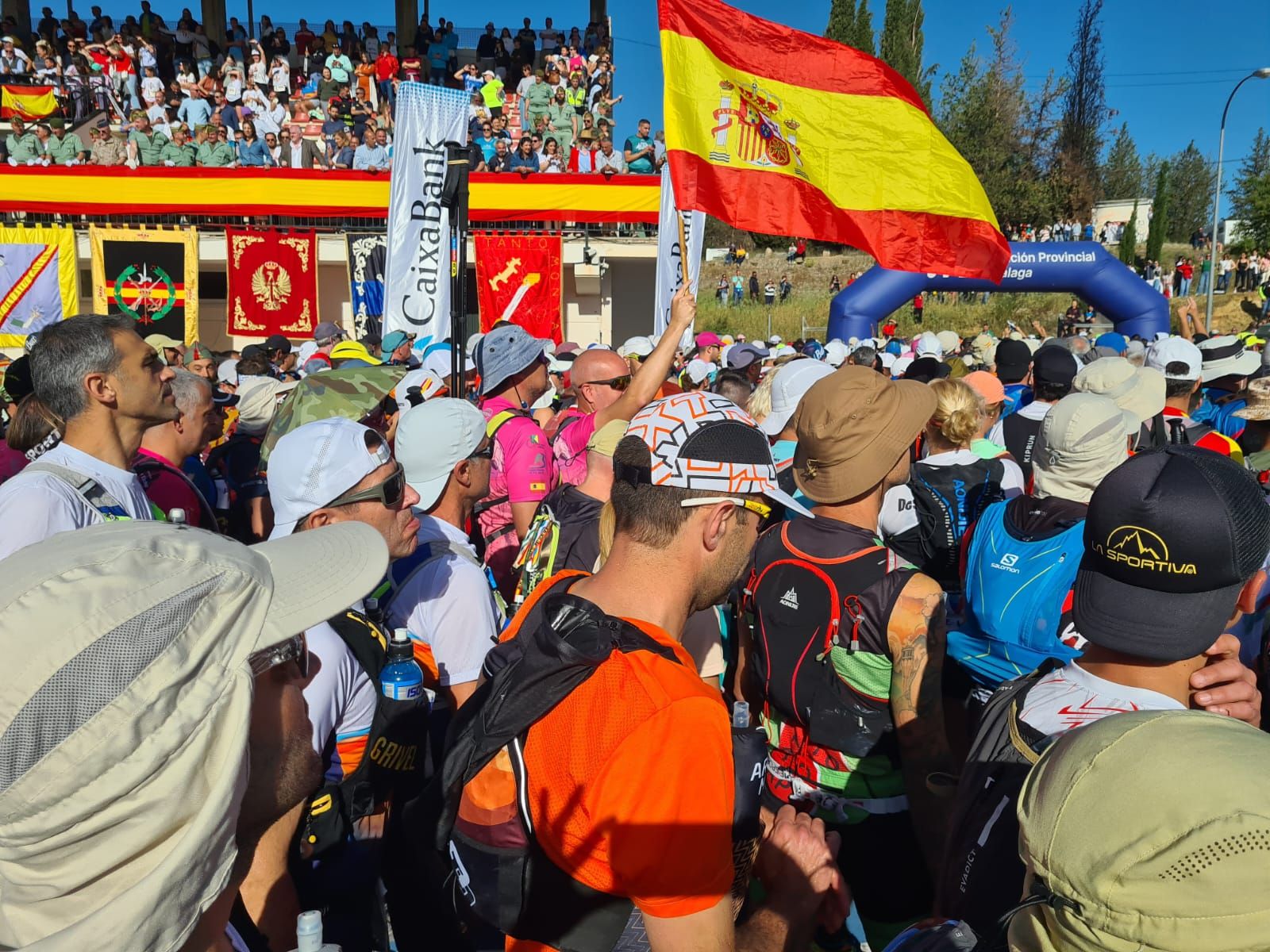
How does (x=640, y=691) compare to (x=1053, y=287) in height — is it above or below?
below

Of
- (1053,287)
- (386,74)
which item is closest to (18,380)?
(1053,287)

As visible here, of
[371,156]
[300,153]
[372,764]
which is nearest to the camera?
[372,764]

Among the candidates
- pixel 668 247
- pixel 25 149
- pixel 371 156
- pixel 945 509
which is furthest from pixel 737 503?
pixel 25 149

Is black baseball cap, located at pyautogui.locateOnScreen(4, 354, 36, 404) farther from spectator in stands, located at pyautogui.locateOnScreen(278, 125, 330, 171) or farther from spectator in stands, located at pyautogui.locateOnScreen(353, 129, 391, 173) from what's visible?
spectator in stands, located at pyautogui.locateOnScreen(278, 125, 330, 171)

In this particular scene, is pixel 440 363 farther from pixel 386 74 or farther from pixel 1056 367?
pixel 386 74

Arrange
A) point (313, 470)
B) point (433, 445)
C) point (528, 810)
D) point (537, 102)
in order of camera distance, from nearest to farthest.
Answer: point (528, 810) < point (313, 470) < point (433, 445) < point (537, 102)

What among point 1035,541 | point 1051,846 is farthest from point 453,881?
point 1035,541

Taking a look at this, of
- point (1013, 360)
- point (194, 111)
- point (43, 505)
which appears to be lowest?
point (43, 505)

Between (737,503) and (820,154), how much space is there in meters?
3.86

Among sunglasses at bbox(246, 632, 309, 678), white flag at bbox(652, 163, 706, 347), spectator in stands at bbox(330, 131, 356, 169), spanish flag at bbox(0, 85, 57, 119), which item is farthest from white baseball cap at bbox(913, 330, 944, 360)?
spanish flag at bbox(0, 85, 57, 119)

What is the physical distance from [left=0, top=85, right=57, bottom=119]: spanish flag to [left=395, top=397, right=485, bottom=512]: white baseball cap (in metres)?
24.7

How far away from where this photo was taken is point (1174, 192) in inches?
2275

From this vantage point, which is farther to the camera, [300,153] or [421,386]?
[300,153]

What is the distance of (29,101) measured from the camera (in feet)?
74.1
